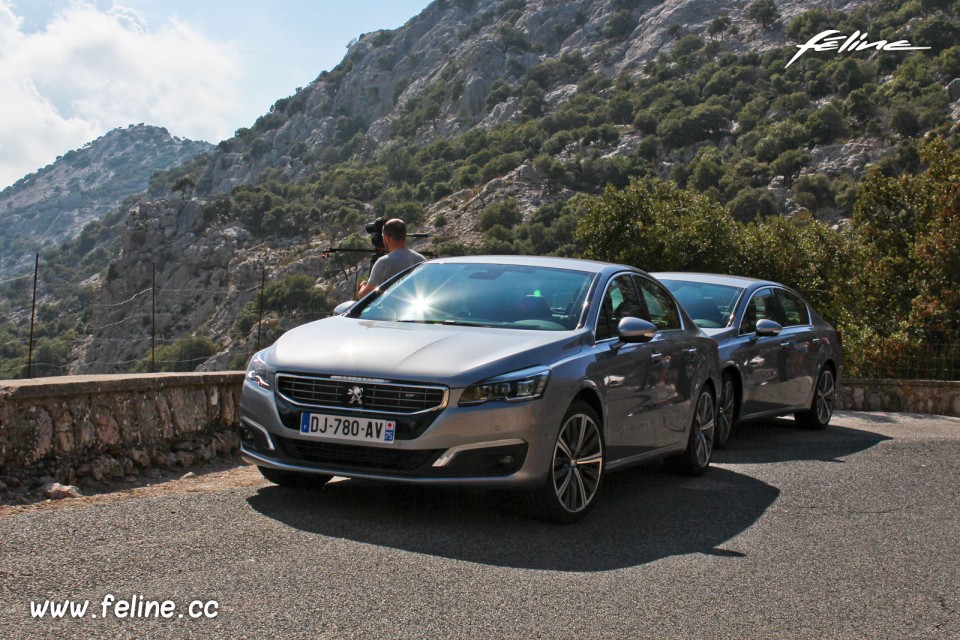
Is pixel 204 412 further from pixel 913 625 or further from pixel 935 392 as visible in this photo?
pixel 935 392

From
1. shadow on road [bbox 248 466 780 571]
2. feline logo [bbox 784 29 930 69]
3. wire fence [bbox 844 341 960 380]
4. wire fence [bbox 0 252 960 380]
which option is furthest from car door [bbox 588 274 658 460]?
feline logo [bbox 784 29 930 69]

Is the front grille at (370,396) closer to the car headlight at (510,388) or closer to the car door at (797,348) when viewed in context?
the car headlight at (510,388)

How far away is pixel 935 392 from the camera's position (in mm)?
18969

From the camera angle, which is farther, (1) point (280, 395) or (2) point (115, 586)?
(1) point (280, 395)

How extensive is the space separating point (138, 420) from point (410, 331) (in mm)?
2909

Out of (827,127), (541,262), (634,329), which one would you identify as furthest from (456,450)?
(827,127)

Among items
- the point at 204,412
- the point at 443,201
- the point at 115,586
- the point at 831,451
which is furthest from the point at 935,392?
the point at 443,201

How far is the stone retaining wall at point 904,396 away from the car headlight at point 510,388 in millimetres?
14560

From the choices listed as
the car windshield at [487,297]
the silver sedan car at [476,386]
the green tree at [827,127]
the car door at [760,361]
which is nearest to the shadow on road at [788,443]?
the car door at [760,361]

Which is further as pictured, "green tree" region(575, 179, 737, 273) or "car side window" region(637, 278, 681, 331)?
"green tree" region(575, 179, 737, 273)

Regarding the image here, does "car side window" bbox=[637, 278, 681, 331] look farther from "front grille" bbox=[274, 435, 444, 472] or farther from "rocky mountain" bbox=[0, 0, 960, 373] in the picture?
"rocky mountain" bbox=[0, 0, 960, 373]

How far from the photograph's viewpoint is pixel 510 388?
5543 millimetres

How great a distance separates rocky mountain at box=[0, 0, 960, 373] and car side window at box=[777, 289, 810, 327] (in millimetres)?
52304

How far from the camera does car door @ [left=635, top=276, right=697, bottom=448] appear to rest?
7137 millimetres
